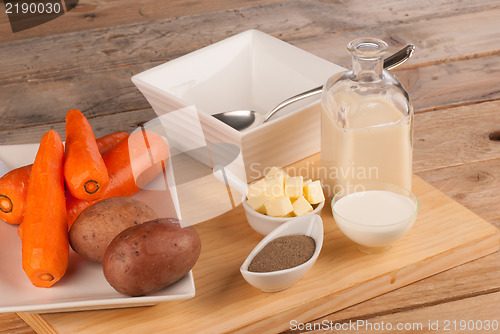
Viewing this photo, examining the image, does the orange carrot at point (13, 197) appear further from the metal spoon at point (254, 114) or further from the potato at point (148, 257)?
the metal spoon at point (254, 114)

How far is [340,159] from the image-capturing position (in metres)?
0.99

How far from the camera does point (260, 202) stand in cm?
95

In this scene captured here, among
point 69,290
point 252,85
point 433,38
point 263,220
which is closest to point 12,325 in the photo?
point 69,290

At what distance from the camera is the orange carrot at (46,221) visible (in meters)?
0.86

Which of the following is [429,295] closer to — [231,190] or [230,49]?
[231,190]

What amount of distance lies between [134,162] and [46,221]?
0.19 meters

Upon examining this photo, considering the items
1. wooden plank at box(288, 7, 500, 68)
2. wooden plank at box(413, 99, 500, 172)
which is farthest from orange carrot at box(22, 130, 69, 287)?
wooden plank at box(288, 7, 500, 68)

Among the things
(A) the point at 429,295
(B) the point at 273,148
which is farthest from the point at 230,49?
(A) the point at 429,295

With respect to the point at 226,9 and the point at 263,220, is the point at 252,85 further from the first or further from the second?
the point at 226,9

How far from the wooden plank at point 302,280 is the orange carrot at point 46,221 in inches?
2.4

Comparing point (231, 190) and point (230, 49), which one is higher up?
point (230, 49)

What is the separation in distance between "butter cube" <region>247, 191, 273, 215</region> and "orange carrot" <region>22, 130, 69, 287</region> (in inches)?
10.1

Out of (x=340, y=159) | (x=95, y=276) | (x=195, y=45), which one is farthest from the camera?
(x=195, y=45)

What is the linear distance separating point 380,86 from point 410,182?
0.16m
